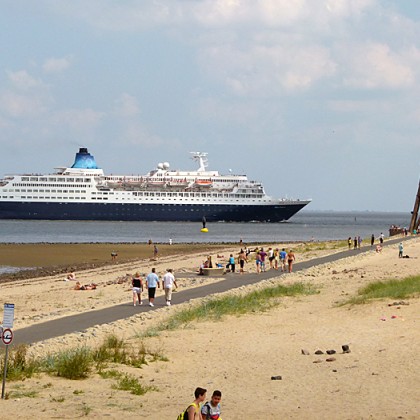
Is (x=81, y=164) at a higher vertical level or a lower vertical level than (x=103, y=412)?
higher

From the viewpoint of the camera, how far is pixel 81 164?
407 feet

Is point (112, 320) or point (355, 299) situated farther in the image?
point (355, 299)

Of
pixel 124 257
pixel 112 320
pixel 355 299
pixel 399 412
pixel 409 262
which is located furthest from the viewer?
pixel 124 257

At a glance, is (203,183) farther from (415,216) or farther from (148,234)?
(415,216)

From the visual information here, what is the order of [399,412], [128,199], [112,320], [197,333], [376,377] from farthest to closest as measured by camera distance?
[128,199] < [112,320] < [197,333] < [376,377] < [399,412]

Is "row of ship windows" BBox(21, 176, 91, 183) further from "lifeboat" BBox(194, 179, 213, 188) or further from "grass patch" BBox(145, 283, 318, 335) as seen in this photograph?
"grass patch" BBox(145, 283, 318, 335)

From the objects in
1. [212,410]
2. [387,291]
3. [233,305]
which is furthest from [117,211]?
[212,410]

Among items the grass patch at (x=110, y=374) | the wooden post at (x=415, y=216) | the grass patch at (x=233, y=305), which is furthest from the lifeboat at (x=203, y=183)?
the grass patch at (x=110, y=374)

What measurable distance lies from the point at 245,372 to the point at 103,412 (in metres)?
3.00

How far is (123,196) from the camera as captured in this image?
11762 centimetres

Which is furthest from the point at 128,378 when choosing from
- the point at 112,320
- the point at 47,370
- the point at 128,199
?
the point at 128,199

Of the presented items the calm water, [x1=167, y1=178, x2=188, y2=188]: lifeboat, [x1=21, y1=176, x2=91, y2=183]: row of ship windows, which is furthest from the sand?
[x1=167, y1=178, x2=188, y2=188]: lifeboat

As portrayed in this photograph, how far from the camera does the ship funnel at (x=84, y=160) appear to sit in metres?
124

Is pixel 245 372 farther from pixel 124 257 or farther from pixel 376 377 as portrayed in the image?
pixel 124 257
